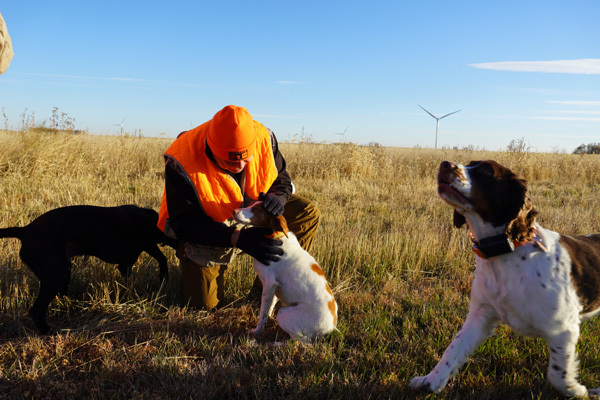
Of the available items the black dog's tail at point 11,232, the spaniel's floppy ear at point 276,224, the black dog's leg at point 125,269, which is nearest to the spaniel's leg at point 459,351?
the spaniel's floppy ear at point 276,224

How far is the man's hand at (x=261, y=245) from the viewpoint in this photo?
3.68 metres

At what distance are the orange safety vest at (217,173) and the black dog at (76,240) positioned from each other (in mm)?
421

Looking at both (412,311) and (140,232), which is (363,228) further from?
(140,232)

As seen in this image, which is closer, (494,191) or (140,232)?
(494,191)

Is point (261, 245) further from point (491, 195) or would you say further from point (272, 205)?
point (491, 195)

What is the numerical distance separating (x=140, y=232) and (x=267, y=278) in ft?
4.69

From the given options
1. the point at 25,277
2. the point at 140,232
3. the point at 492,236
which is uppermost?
the point at 492,236

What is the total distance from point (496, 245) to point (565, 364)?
0.86m

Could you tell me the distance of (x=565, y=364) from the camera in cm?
275

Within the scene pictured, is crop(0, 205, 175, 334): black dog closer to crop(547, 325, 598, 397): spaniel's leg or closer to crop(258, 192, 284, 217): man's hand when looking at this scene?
crop(258, 192, 284, 217): man's hand

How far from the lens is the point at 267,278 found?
369 centimetres

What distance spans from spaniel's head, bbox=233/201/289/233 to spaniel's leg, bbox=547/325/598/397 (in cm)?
207

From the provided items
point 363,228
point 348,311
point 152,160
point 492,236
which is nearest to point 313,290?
point 348,311

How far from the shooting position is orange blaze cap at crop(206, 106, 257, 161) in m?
3.65
